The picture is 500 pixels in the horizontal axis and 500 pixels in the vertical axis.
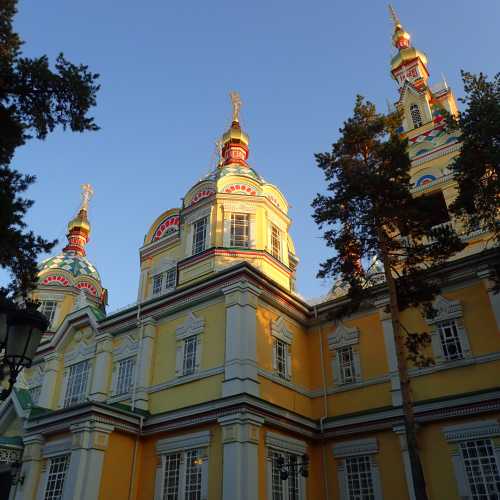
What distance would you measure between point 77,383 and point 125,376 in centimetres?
284

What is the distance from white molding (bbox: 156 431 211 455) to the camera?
16188mm

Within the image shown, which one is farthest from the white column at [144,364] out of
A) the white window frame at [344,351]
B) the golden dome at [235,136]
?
the golden dome at [235,136]

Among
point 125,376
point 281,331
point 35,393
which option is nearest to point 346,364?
point 281,331

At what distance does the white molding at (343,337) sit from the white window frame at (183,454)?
19.3 ft

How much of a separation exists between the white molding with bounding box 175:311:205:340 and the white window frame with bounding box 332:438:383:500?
5966mm

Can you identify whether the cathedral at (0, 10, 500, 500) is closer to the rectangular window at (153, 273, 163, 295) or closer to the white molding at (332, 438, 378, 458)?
the white molding at (332, 438, 378, 458)

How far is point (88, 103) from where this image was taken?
11.7 meters

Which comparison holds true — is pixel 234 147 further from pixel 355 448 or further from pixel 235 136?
pixel 355 448

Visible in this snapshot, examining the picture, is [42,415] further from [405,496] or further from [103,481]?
[405,496]

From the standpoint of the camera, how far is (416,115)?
26.6 metres

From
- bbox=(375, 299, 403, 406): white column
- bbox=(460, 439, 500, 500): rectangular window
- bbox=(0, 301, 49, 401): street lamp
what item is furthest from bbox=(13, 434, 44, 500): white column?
bbox=(460, 439, 500, 500): rectangular window

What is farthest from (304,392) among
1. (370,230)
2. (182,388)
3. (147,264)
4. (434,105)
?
(434,105)

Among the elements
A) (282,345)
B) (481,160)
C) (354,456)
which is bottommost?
(354,456)

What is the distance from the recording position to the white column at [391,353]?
17031 mm
